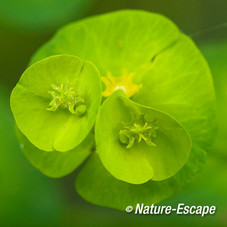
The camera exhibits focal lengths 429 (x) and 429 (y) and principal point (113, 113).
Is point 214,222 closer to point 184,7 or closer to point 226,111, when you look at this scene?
point 226,111

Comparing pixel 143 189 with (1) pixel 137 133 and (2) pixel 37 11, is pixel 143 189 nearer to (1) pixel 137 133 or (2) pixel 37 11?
(1) pixel 137 133

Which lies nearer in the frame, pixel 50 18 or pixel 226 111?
pixel 226 111

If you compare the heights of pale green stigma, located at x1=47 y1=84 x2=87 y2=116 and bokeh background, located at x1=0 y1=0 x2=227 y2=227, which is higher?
bokeh background, located at x1=0 y1=0 x2=227 y2=227

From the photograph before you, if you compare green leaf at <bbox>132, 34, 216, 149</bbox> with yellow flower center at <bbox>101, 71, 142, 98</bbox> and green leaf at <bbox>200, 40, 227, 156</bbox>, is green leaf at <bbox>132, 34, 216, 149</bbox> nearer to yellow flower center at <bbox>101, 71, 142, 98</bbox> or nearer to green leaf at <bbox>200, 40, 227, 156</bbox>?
yellow flower center at <bbox>101, 71, 142, 98</bbox>

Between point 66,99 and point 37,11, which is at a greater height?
point 37,11

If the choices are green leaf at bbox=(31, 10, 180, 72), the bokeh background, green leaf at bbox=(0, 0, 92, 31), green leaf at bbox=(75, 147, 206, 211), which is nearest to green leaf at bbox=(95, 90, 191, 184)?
green leaf at bbox=(75, 147, 206, 211)

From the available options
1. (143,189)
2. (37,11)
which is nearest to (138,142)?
(143,189)

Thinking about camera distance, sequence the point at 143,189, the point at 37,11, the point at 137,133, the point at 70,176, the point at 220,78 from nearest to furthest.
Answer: the point at 137,133, the point at 143,189, the point at 220,78, the point at 37,11, the point at 70,176

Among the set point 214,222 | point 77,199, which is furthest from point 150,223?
point 77,199
